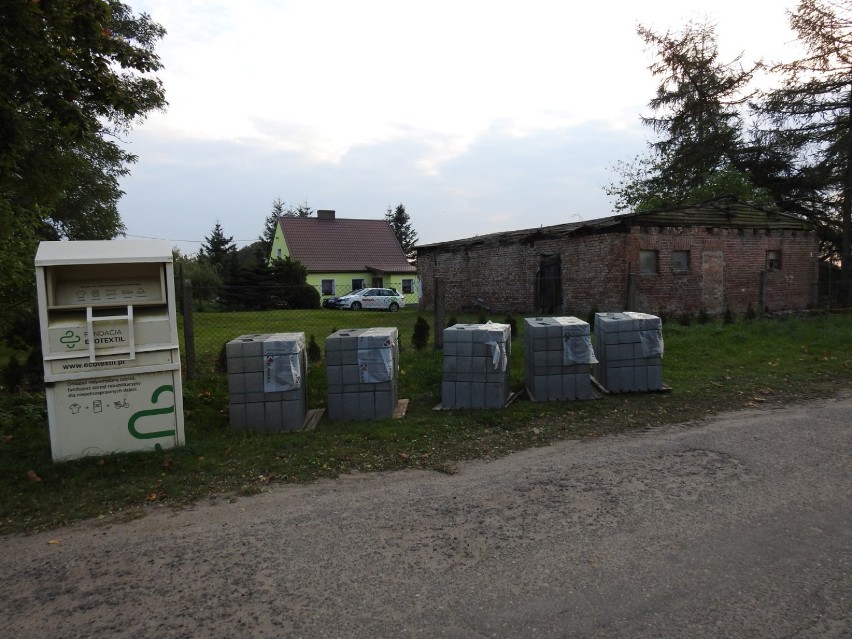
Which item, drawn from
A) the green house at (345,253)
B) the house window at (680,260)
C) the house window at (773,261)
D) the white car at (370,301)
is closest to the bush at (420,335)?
the house window at (680,260)

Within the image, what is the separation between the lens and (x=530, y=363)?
26.0 ft

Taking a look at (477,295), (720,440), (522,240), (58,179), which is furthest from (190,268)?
(720,440)

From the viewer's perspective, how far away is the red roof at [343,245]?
43781 millimetres

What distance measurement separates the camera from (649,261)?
1808cm

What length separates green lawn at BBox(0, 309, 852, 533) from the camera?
4.92 m

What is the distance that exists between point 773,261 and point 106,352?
847 inches

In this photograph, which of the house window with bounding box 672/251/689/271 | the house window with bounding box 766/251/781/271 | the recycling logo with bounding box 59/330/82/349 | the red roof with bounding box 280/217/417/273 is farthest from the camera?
the red roof with bounding box 280/217/417/273

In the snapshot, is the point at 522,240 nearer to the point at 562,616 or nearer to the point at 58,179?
the point at 58,179

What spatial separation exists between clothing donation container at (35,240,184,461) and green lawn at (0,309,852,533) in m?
0.25

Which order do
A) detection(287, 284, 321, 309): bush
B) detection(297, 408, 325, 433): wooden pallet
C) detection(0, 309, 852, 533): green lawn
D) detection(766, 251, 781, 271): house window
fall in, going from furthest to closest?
1. detection(766, 251, 781, 271): house window
2. detection(287, 284, 321, 309): bush
3. detection(297, 408, 325, 433): wooden pallet
4. detection(0, 309, 852, 533): green lawn

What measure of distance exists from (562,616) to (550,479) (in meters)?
2.03

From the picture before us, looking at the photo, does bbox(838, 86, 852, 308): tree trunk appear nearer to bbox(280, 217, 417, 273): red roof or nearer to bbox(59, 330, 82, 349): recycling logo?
bbox(59, 330, 82, 349): recycling logo

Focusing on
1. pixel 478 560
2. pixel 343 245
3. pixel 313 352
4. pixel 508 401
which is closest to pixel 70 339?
pixel 478 560

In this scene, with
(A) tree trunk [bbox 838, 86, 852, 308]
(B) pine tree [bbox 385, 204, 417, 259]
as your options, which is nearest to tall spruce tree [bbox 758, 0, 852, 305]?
(A) tree trunk [bbox 838, 86, 852, 308]
